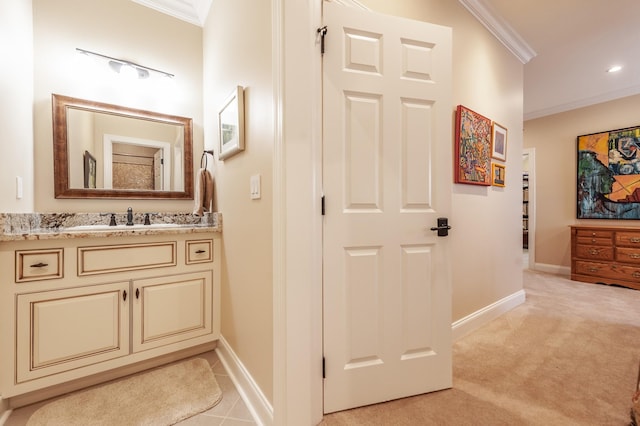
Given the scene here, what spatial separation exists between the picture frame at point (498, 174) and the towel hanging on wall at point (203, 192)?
2473 mm

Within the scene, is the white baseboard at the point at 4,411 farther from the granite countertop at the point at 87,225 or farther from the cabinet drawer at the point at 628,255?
the cabinet drawer at the point at 628,255

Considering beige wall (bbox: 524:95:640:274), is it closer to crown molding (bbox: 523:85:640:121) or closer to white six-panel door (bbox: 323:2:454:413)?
crown molding (bbox: 523:85:640:121)

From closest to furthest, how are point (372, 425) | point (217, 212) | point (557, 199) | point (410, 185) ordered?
point (372, 425), point (410, 185), point (217, 212), point (557, 199)

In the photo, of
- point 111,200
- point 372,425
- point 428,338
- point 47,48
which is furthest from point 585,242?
point 47,48

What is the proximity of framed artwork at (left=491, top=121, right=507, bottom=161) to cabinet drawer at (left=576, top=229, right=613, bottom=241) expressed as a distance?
2.28 metres

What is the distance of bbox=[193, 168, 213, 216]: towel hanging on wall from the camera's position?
6.89ft

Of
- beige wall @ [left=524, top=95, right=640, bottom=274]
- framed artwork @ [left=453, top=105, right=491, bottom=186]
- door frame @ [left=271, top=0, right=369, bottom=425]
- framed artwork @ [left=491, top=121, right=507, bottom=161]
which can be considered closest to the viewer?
door frame @ [left=271, top=0, right=369, bottom=425]

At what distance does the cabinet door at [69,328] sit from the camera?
142cm

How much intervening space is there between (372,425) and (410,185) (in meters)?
1.22

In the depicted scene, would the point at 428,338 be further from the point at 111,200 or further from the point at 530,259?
the point at 530,259

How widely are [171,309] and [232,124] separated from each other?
128 cm

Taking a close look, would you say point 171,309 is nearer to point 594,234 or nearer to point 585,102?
point 594,234

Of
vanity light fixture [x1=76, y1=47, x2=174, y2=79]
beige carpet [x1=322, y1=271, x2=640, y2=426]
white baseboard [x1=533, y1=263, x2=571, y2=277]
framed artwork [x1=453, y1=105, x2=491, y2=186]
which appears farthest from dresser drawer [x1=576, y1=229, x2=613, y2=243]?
vanity light fixture [x1=76, y1=47, x2=174, y2=79]

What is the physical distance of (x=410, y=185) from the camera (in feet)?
5.02
